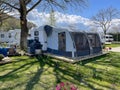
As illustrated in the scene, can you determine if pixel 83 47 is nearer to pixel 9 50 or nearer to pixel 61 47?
pixel 61 47

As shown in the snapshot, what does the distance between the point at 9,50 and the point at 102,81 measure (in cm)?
879

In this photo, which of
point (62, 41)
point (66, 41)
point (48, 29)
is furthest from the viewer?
point (48, 29)

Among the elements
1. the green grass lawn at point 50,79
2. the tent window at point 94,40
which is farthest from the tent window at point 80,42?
the green grass lawn at point 50,79

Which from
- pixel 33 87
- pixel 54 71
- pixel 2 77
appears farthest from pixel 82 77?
pixel 2 77

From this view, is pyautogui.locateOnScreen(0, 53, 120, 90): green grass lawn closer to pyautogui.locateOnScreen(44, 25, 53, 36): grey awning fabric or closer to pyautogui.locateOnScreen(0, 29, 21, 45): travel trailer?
pyautogui.locateOnScreen(44, 25, 53, 36): grey awning fabric

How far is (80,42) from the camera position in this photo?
49.1 feet

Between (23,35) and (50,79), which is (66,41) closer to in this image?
(23,35)

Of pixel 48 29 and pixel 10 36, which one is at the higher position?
pixel 10 36

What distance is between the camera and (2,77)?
8562 millimetres

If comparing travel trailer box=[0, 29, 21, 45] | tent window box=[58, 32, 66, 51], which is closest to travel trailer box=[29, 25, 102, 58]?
tent window box=[58, 32, 66, 51]

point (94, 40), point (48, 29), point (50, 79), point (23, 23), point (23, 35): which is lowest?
point (50, 79)

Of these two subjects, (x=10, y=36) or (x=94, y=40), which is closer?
(x=94, y=40)

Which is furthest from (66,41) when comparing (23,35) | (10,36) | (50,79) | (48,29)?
(10,36)

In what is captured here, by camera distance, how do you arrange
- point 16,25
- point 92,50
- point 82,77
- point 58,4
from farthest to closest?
point 16,25
point 58,4
point 92,50
point 82,77
